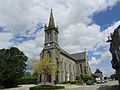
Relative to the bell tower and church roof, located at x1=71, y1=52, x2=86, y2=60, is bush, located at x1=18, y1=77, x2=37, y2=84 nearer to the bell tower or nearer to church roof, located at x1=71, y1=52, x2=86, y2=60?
the bell tower

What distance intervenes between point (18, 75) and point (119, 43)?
27.6 meters

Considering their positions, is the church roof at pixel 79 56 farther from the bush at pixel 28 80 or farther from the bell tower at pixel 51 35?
the bush at pixel 28 80

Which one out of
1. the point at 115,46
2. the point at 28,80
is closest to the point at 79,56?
the point at 28,80

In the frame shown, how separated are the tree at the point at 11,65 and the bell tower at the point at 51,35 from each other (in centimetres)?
1631

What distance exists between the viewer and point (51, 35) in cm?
6694

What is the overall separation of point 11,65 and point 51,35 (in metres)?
23.5

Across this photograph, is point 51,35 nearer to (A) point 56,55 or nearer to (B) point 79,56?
(A) point 56,55

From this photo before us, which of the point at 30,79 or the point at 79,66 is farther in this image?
the point at 79,66

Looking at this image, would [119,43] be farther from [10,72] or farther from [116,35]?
[10,72]

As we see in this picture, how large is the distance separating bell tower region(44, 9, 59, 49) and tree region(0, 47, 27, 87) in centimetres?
1631

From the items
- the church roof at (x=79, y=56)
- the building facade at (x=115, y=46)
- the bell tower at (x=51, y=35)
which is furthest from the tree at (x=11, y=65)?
the church roof at (x=79, y=56)

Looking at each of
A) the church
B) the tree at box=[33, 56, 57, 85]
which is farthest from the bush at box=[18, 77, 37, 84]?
the tree at box=[33, 56, 57, 85]

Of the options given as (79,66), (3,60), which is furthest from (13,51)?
(79,66)

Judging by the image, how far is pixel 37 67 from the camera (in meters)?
53.9
